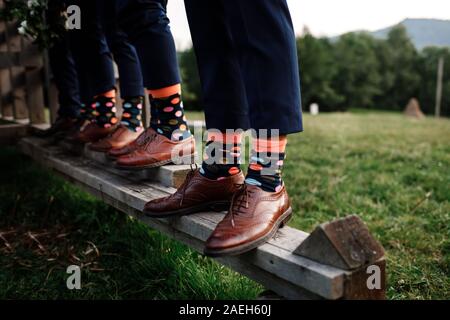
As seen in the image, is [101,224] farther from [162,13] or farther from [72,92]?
[162,13]

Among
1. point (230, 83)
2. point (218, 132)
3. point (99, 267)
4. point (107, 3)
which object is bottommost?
point (99, 267)

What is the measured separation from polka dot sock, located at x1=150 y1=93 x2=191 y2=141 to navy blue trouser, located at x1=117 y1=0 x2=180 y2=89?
0.21 feet

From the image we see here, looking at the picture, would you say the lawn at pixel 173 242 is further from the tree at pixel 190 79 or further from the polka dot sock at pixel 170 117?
the tree at pixel 190 79

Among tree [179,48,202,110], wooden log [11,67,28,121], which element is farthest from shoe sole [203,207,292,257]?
tree [179,48,202,110]

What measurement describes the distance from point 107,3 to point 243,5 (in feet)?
Answer: 3.35

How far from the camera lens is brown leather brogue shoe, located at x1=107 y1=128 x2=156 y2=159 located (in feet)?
6.01

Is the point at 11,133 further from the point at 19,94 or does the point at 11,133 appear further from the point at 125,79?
the point at 125,79

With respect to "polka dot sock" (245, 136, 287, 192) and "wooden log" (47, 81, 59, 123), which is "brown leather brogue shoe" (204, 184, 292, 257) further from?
"wooden log" (47, 81, 59, 123)

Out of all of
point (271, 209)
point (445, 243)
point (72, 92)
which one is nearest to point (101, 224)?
point (72, 92)

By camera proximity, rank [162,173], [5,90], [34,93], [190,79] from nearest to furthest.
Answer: [162,173]
[34,93]
[5,90]
[190,79]

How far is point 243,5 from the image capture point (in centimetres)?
125

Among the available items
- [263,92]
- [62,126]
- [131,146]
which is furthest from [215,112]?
[62,126]

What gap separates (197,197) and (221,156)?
0.51ft

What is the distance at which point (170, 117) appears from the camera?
1.81 metres
